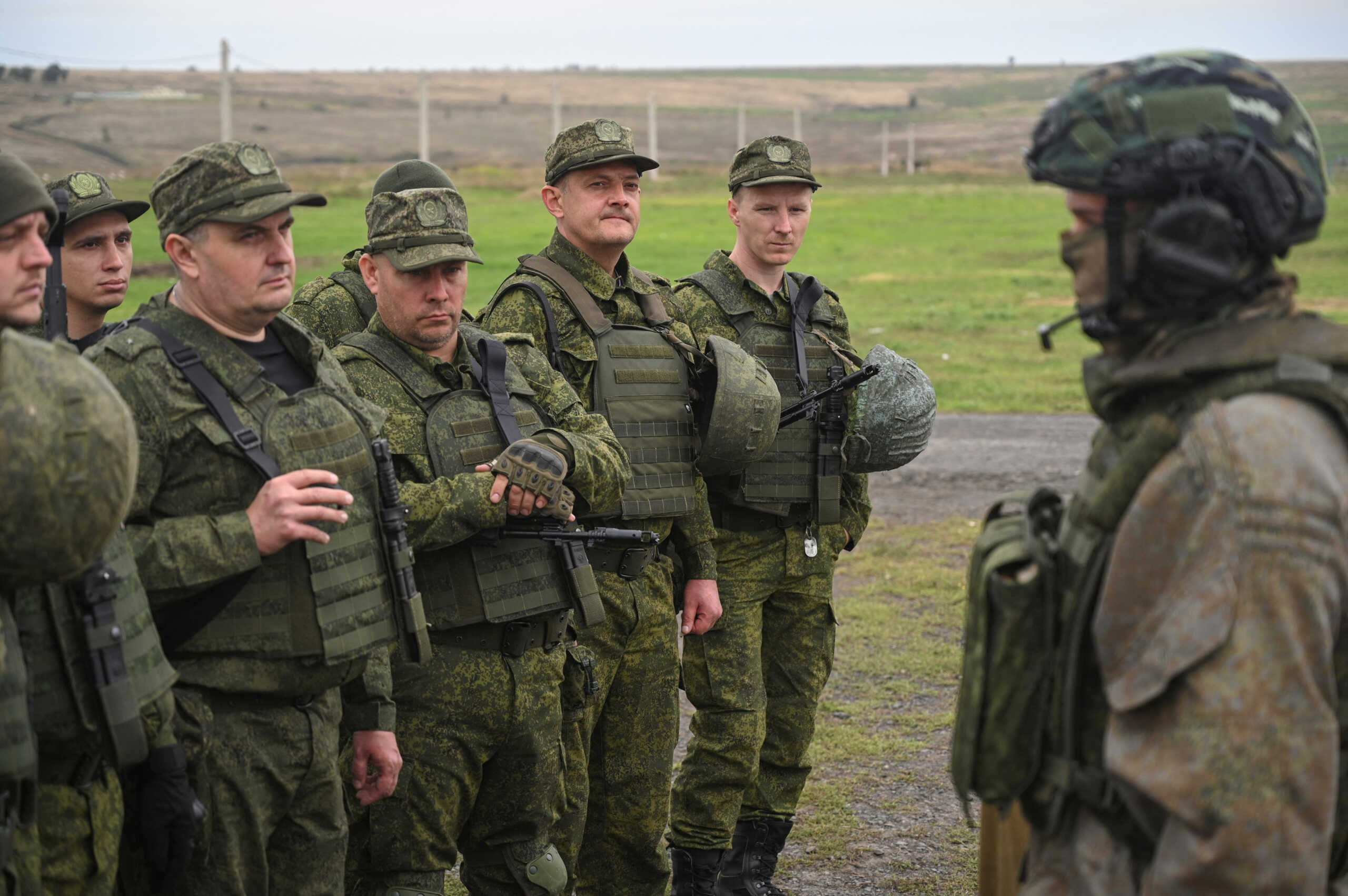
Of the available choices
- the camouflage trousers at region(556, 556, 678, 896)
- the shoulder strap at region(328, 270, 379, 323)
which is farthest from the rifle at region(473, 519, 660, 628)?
the shoulder strap at region(328, 270, 379, 323)

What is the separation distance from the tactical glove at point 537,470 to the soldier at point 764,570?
1.47 m

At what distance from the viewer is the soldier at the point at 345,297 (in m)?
5.23

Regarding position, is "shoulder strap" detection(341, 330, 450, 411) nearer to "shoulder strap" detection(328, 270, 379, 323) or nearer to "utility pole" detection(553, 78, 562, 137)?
"shoulder strap" detection(328, 270, 379, 323)

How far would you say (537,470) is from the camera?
3805 mm

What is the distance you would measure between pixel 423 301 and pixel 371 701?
4.05ft

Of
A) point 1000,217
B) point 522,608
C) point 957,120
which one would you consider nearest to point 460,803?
point 522,608

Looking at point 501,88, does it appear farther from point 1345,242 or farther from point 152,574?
point 152,574

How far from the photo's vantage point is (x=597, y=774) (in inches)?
188

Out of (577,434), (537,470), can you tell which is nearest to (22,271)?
(537,470)

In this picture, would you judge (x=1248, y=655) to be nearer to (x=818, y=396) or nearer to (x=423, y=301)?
(x=423, y=301)

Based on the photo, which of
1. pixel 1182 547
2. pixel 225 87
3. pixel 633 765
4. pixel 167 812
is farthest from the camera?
pixel 225 87

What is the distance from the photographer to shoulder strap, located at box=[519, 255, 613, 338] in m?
4.77

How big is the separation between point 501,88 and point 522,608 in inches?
5389

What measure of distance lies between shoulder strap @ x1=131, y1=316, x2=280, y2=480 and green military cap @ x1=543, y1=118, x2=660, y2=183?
2005 mm
